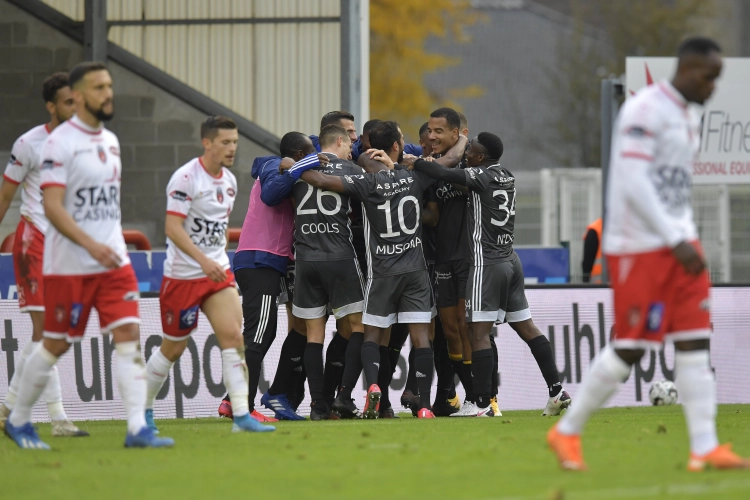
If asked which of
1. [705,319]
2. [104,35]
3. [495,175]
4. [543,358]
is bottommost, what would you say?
[543,358]

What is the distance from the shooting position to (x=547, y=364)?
10.9m

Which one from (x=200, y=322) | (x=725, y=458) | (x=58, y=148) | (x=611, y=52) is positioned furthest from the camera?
(x=611, y=52)

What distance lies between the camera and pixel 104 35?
755 inches

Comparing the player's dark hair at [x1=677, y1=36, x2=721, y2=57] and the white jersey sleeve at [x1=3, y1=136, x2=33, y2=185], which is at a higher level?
the player's dark hair at [x1=677, y1=36, x2=721, y2=57]

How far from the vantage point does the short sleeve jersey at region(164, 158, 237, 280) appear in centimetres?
829

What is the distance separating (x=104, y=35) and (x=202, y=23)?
151 centimetres

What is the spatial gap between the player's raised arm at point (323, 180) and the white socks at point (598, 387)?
439 cm

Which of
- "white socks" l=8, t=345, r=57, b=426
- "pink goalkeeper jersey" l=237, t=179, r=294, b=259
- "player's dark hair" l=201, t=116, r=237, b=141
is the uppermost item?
"player's dark hair" l=201, t=116, r=237, b=141

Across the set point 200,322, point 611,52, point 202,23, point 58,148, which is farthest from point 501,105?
point 58,148

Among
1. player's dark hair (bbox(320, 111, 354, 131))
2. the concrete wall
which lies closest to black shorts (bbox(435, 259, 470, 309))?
player's dark hair (bbox(320, 111, 354, 131))

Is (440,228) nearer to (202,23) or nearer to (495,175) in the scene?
(495,175)

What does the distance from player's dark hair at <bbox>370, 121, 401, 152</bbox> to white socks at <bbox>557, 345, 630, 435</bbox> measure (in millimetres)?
4839

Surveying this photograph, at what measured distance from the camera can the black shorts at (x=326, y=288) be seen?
1056 centimetres

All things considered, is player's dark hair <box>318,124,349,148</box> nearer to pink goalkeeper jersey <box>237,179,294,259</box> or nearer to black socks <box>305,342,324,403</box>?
pink goalkeeper jersey <box>237,179,294,259</box>
